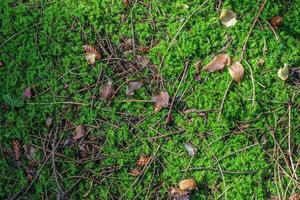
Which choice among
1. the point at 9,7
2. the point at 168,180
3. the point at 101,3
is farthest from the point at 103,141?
the point at 9,7

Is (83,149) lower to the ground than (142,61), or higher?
lower

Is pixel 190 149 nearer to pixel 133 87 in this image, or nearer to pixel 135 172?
pixel 135 172

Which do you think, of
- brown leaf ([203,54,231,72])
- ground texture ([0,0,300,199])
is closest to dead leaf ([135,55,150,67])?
ground texture ([0,0,300,199])

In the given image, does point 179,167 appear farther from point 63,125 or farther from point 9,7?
point 9,7

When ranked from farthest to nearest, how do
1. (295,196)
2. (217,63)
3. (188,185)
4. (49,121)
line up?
(49,121), (217,63), (188,185), (295,196)

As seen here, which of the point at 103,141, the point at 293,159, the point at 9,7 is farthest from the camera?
the point at 9,7

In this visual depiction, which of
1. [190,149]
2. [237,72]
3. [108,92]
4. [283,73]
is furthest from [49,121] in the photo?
[283,73]
